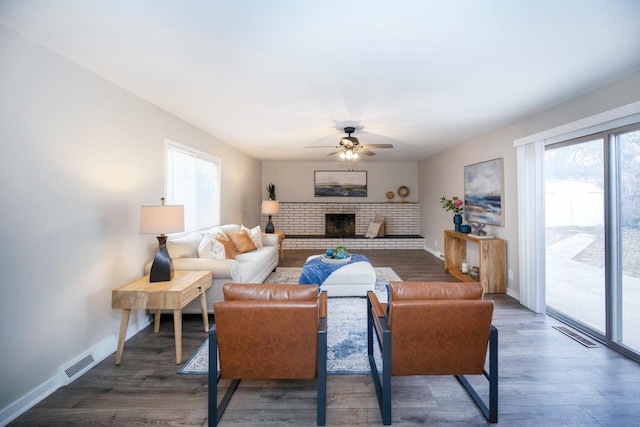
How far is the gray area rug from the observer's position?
2.14 m

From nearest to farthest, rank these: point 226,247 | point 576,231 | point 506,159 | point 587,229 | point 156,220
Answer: point 156,220 → point 587,229 → point 576,231 → point 226,247 → point 506,159

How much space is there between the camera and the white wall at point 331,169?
25.2ft

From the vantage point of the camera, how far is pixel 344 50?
1910 mm

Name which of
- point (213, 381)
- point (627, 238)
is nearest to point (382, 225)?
point (627, 238)

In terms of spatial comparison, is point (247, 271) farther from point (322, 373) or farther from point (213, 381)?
point (322, 373)

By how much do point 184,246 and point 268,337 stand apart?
216cm

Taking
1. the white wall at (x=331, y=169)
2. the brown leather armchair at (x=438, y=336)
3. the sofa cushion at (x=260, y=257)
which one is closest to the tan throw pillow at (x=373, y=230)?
the white wall at (x=331, y=169)

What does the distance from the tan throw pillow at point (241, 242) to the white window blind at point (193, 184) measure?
571 millimetres

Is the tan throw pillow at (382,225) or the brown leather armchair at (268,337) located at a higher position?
the tan throw pillow at (382,225)

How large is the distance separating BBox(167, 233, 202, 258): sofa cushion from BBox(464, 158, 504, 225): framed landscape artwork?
426 cm

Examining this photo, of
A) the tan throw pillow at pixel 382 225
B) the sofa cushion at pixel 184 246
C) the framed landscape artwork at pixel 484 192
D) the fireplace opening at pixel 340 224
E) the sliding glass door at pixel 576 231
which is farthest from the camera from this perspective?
the fireplace opening at pixel 340 224

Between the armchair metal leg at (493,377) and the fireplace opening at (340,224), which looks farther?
the fireplace opening at (340,224)

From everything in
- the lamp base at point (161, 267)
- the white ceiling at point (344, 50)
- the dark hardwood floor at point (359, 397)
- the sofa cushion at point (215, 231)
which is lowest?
the dark hardwood floor at point (359, 397)

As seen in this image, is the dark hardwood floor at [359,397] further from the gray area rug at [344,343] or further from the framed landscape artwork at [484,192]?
the framed landscape artwork at [484,192]
